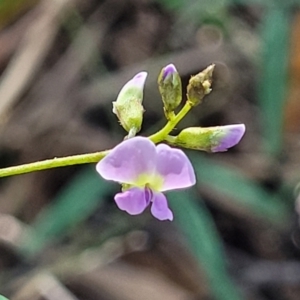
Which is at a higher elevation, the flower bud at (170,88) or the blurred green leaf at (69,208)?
the flower bud at (170,88)

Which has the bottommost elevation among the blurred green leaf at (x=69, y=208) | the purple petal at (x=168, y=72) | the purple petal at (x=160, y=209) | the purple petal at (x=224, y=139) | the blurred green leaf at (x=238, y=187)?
the blurred green leaf at (x=238, y=187)

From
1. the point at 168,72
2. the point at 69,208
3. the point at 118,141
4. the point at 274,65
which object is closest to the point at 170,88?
the point at 168,72

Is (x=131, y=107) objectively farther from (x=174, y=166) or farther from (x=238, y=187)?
(x=238, y=187)

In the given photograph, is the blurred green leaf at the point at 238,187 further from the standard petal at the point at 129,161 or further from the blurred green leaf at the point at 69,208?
the standard petal at the point at 129,161

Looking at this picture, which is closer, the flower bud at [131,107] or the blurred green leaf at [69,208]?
the flower bud at [131,107]

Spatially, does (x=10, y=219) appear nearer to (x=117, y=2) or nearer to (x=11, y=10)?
(x=11, y=10)

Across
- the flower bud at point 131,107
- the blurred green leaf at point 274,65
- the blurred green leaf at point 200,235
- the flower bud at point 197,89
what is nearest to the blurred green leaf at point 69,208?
the blurred green leaf at point 200,235

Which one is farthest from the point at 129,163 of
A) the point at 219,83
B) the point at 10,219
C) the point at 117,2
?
the point at 117,2
